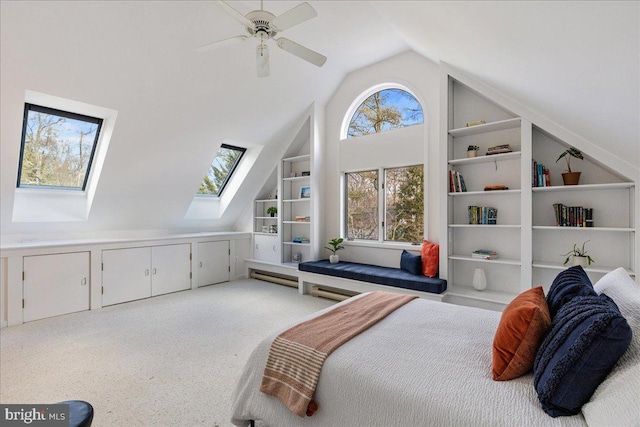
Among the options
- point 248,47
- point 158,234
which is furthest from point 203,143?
point 158,234

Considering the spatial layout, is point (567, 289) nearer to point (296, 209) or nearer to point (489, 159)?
point (489, 159)

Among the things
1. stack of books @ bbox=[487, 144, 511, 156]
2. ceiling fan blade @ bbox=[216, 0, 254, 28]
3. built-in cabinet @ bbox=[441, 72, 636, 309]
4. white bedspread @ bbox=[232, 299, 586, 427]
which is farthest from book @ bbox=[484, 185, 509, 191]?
ceiling fan blade @ bbox=[216, 0, 254, 28]

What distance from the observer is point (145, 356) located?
8.74ft

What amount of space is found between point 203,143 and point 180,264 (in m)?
2.00

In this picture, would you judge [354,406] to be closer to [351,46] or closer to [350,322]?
[350,322]

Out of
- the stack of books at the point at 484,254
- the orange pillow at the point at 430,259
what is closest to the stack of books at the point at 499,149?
the stack of books at the point at 484,254

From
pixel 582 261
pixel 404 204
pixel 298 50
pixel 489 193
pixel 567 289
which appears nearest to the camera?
pixel 567 289

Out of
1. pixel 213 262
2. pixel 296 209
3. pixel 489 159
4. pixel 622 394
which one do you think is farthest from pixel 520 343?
pixel 213 262

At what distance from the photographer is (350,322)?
6.17 feet

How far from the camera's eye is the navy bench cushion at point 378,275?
11.0 ft

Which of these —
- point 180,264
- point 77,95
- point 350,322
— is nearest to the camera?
point 350,322

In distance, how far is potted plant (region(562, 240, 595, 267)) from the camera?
2.79 meters

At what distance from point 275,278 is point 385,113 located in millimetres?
3347

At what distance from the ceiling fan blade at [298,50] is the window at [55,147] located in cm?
283
